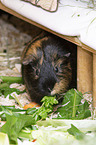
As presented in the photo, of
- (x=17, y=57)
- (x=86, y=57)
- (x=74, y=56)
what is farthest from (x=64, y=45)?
(x=17, y=57)

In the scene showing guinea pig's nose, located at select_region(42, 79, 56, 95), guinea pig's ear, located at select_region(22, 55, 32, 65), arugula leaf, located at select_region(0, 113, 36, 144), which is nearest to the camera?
arugula leaf, located at select_region(0, 113, 36, 144)

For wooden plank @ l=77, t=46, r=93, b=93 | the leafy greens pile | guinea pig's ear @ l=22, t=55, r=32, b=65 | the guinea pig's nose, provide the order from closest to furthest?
the leafy greens pile < the guinea pig's nose < wooden plank @ l=77, t=46, r=93, b=93 < guinea pig's ear @ l=22, t=55, r=32, b=65

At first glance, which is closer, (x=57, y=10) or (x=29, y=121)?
(x=29, y=121)

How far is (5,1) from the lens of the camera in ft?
8.50

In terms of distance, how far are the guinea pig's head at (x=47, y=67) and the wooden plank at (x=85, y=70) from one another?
0.15 m

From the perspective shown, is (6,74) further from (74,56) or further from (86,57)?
(86,57)

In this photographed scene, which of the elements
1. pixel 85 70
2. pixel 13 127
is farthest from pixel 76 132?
pixel 85 70

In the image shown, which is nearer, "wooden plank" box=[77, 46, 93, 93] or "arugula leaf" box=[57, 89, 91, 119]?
"arugula leaf" box=[57, 89, 91, 119]

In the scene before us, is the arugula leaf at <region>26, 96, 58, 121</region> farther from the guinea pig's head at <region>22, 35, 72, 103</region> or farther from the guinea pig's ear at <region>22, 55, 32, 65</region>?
the guinea pig's ear at <region>22, 55, 32, 65</region>

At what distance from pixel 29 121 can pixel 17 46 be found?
8.41 feet

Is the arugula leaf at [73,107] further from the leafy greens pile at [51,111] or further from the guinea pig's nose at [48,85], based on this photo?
the guinea pig's nose at [48,85]

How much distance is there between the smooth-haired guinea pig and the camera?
253cm

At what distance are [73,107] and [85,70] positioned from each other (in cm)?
45

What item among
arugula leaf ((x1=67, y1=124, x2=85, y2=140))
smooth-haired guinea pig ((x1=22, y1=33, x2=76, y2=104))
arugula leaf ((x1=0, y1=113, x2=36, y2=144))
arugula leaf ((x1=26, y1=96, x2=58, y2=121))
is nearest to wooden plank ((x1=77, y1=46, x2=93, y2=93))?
smooth-haired guinea pig ((x1=22, y1=33, x2=76, y2=104))
